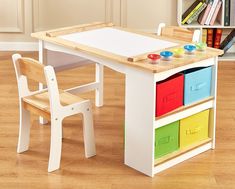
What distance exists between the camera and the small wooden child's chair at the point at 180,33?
12.1 feet

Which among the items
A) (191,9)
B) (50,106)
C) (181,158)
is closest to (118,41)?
(50,106)

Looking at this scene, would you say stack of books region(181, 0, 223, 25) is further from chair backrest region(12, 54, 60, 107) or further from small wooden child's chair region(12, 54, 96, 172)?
chair backrest region(12, 54, 60, 107)

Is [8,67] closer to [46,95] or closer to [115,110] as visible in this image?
[115,110]

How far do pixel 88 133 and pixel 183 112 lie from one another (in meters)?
0.53

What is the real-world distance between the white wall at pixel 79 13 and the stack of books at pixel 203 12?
0.70 feet

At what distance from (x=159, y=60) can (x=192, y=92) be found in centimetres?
33

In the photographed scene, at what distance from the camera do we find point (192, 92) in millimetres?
3426

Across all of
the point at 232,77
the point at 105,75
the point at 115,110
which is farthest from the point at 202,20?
the point at 115,110

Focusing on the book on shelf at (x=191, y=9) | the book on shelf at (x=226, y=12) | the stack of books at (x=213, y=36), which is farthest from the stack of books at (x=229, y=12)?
the book on shelf at (x=191, y=9)

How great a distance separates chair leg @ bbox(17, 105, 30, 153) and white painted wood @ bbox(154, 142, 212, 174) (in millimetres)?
781

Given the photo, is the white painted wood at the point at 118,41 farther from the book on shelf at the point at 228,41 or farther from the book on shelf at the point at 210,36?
the book on shelf at the point at 228,41

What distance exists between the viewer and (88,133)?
342cm

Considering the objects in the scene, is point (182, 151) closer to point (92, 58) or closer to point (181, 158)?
point (181, 158)

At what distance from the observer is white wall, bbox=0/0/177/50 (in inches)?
220
